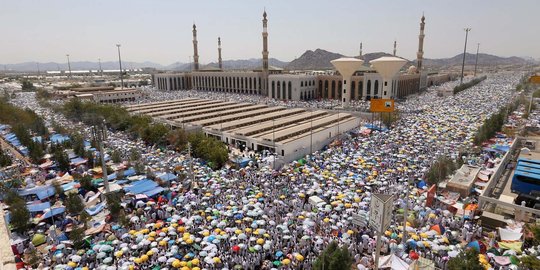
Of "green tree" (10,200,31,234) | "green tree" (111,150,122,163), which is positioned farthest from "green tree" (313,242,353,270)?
"green tree" (111,150,122,163)

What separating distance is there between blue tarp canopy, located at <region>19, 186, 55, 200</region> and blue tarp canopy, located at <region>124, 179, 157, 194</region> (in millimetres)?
4054

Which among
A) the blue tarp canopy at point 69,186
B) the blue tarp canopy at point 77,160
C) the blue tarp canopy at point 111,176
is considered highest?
the blue tarp canopy at point 77,160

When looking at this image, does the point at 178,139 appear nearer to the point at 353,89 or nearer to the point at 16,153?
the point at 16,153

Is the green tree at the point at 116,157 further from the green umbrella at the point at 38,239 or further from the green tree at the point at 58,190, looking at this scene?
the green umbrella at the point at 38,239

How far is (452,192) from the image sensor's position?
1761cm

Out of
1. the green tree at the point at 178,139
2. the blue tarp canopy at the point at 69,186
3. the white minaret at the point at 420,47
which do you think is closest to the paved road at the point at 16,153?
the blue tarp canopy at the point at 69,186

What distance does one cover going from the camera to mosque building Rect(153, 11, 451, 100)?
5689cm

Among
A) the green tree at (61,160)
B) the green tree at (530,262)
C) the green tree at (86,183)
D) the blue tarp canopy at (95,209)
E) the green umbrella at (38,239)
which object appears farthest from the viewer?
the green tree at (61,160)

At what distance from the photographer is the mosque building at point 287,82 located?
56888mm

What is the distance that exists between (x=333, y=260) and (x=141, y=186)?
1286 cm

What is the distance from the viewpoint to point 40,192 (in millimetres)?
18172

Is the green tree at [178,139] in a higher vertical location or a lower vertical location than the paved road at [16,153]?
higher

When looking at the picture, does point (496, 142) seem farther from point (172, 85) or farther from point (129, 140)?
point (172, 85)

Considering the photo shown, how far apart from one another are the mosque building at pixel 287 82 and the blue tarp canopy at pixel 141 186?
1461 inches
